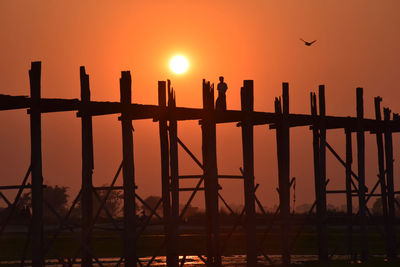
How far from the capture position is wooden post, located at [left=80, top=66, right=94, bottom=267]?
2667 cm

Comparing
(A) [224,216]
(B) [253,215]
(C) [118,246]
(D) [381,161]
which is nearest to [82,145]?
(B) [253,215]

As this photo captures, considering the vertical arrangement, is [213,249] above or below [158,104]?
below

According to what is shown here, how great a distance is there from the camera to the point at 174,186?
91.8ft

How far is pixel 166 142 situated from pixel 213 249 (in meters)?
3.61

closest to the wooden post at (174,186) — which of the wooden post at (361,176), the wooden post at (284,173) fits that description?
the wooden post at (284,173)

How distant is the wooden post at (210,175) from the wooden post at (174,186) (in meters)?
1.15

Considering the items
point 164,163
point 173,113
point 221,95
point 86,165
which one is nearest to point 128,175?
point 86,165

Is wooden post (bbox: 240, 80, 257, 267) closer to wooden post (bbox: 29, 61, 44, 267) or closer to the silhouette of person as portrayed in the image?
the silhouette of person

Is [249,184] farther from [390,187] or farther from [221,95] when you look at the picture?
[390,187]

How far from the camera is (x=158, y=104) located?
28031 mm

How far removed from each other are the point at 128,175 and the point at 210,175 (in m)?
3.19

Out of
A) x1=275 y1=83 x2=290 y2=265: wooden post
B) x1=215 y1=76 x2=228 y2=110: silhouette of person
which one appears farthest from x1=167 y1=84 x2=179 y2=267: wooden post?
x1=275 y1=83 x2=290 y2=265: wooden post

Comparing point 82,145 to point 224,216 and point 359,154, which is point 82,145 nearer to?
point 359,154

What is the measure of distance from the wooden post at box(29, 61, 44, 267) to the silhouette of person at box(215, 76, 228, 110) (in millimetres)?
7172
